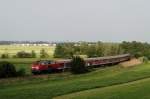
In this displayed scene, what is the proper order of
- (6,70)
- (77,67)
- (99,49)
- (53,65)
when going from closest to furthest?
(6,70), (53,65), (77,67), (99,49)

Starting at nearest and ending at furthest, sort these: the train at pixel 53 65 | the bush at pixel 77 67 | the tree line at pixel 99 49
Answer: the train at pixel 53 65 < the bush at pixel 77 67 < the tree line at pixel 99 49

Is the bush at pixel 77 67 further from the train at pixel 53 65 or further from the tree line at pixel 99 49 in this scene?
the tree line at pixel 99 49

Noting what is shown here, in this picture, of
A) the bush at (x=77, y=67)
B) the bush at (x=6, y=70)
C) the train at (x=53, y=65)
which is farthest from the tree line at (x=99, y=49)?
the bush at (x=6, y=70)

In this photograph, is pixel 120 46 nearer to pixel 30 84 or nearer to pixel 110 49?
pixel 110 49

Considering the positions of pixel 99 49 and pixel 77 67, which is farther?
pixel 99 49

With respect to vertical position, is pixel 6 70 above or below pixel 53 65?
above

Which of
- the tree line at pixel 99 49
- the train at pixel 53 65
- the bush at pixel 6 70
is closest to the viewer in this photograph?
the bush at pixel 6 70

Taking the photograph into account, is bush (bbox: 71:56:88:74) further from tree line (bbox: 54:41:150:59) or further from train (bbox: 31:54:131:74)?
tree line (bbox: 54:41:150:59)

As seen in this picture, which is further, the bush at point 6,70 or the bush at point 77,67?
the bush at point 77,67

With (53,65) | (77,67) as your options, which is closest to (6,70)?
(53,65)

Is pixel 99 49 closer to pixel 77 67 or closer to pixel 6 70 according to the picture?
pixel 77 67

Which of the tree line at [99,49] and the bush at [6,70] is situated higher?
the bush at [6,70]

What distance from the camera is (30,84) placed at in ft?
89.3

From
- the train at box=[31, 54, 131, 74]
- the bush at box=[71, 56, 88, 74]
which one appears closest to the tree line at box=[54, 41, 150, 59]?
the train at box=[31, 54, 131, 74]
